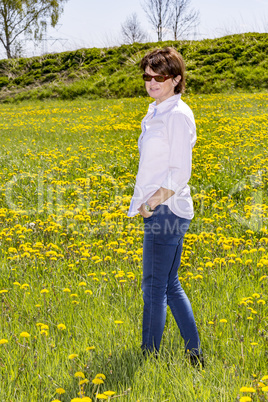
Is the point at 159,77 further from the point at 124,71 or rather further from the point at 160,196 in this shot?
the point at 124,71

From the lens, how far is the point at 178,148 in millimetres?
2162

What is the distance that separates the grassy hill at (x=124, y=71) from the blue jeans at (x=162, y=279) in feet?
64.2

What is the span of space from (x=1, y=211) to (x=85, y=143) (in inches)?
207

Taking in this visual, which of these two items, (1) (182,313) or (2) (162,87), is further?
(1) (182,313)

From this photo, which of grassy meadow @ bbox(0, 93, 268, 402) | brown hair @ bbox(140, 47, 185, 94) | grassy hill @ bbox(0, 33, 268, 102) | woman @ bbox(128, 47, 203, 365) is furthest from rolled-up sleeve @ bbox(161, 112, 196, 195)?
grassy hill @ bbox(0, 33, 268, 102)

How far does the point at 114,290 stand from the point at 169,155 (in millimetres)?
1615

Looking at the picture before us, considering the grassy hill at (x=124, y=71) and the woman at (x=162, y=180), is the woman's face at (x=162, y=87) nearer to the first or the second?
the woman at (x=162, y=180)

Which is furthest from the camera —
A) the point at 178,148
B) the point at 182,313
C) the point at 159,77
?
the point at 182,313

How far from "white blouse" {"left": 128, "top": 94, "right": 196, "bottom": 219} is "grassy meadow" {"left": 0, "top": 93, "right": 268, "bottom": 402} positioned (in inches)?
35.1

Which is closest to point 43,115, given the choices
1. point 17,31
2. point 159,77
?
point 159,77

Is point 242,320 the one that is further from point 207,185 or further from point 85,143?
point 85,143

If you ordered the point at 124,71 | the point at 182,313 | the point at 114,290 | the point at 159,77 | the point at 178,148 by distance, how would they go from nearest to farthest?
the point at 178,148 < the point at 159,77 < the point at 182,313 < the point at 114,290 < the point at 124,71

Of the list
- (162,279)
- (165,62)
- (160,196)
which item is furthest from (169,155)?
(162,279)

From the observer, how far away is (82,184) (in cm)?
629
